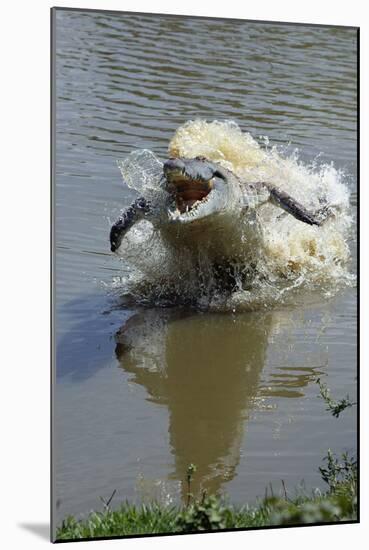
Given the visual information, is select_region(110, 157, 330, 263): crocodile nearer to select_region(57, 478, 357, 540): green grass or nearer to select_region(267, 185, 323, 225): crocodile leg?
select_region(267, 185, 323, 225): crocodile leg

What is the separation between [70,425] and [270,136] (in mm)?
2178

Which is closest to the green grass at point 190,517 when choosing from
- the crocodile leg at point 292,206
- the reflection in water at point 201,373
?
the reflection in water at point 201,373

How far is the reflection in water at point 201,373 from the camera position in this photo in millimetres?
7129

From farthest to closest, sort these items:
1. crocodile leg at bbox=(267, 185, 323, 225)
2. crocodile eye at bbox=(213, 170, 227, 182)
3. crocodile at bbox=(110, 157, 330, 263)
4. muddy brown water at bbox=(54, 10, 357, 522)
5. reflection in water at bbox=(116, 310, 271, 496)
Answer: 1. crocodile leg at bbox=(267, 185, 323, 225)
2. crocodile eye at bbox=(213, 170, 227, 182)
3. crocodile at bbox=(110, 157, 330, 263)
4. reflection in water at bbox=(116, 310, 271, 496)
5. muddy brown water at bbox=(54, 10, 357, 522)

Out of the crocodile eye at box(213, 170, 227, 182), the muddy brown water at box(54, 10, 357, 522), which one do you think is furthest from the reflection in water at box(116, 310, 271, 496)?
the crocodile eye at box(213, 170, 227, 182)

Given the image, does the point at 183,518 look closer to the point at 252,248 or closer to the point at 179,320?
the point at 179,320

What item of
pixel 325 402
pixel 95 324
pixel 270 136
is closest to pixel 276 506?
pixel 325 402

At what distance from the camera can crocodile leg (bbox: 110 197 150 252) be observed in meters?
8.21

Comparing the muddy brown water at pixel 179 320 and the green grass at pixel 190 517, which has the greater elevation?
the muddy brown water at pixel 179 320

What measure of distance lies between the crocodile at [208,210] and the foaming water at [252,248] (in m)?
0.02

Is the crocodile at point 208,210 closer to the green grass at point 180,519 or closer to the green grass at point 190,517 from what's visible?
the green grass at point 190,517

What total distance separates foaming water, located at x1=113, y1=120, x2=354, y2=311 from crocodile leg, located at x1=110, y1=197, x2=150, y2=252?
2.7 inches

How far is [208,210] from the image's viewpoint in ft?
26.9

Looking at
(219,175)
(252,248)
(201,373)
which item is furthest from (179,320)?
(219,175)
